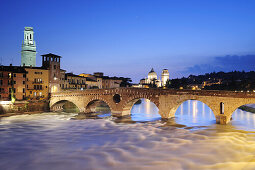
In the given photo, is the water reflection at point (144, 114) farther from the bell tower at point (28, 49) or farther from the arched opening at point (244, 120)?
the bell tower at point (28, 49)

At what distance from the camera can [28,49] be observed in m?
62.5

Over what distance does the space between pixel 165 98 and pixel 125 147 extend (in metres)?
13.0

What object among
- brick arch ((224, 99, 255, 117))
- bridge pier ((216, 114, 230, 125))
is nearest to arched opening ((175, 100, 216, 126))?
bridge pier ((216, 114, 230, 125))

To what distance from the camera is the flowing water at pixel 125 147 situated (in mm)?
15375

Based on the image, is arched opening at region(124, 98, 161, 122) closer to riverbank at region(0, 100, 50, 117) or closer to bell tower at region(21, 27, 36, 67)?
riverbank at region(0, 100, 50, 117)

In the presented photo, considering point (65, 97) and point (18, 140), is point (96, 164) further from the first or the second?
point (65, 97)

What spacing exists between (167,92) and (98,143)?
Result: 13.7 m

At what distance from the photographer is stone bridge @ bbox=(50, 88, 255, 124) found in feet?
83.5

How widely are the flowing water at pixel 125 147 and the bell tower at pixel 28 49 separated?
3709cm

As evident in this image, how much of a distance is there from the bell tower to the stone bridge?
23.0 m

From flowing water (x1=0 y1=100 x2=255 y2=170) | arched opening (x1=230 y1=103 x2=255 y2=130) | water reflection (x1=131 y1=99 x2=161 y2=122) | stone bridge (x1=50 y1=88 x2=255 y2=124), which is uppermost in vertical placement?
stone bridge (x1=50 y1=88 x2=255 y2=124)

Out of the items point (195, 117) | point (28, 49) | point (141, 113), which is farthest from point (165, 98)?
point (28, 49)

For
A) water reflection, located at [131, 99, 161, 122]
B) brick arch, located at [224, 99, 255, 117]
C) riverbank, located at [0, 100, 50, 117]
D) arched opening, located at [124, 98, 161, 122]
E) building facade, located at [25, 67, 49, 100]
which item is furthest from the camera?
building facade, located at [25, 67, 49, 100]

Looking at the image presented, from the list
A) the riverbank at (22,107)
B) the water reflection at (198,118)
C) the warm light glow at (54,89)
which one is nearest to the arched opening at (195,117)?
the water reflection at (198,118)
